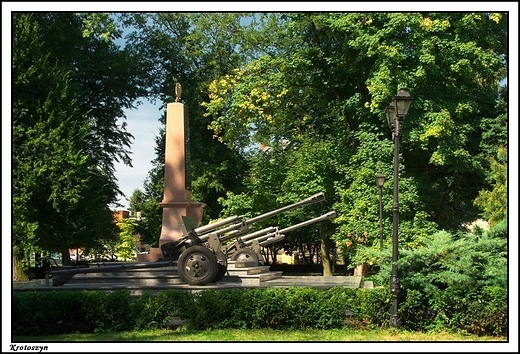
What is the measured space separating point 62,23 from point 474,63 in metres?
18.6

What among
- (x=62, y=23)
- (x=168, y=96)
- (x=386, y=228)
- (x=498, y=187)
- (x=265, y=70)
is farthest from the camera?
(x=168, y=96)

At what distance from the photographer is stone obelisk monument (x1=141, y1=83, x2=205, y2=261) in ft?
67.0

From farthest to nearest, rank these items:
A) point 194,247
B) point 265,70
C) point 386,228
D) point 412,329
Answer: point 265,70, point 386,228, point 194,247, point 412,329

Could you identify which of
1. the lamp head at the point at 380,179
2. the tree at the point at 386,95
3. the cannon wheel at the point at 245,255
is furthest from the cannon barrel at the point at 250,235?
the tree at the point at 386,95

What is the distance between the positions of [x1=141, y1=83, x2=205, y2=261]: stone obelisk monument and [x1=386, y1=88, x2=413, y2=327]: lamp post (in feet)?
27.9

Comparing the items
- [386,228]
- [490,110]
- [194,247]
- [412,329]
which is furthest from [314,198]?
[490,110]

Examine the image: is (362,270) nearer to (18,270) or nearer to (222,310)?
(18,270)

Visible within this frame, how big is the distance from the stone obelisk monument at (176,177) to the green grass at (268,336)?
8.34 meters

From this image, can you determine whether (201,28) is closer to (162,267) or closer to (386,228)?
(386,228)

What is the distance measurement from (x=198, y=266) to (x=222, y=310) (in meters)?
4.03

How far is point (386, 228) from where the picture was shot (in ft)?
87.2

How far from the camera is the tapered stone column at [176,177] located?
67.0ft

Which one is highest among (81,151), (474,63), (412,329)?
(474,63)

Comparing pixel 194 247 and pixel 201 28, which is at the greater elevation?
pixel 201 28
